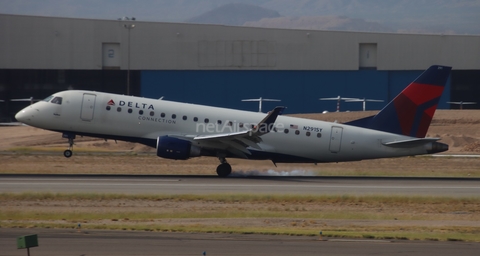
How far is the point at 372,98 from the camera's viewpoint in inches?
2904

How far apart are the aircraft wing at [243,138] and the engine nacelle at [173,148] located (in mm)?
718

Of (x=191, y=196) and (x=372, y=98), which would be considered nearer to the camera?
(x=191, y=196)

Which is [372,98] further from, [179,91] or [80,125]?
[80,125]

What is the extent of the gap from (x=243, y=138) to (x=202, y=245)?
592 inches

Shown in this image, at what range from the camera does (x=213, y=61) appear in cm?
7006

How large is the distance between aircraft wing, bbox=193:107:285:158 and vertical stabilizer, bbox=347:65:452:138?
556 centimetres

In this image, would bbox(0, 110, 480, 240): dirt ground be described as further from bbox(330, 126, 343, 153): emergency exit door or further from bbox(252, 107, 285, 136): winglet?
bbox(252, 107, 285, 136): winglet

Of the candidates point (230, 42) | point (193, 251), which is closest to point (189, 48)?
point (230, 42)

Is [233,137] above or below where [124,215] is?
above

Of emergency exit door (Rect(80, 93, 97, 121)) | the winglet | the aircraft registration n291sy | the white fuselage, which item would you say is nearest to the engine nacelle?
the aircraft registration n291sy

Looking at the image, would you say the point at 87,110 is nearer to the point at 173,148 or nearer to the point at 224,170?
the point at 173,148

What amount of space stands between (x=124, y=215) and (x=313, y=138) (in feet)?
42.7

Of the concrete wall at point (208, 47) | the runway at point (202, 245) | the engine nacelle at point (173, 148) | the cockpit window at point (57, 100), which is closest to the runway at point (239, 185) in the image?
the engine nacelle at point (173, 148)

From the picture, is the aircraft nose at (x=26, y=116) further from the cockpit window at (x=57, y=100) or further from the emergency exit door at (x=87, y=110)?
the emergency exit door at (x=87, y=110)
